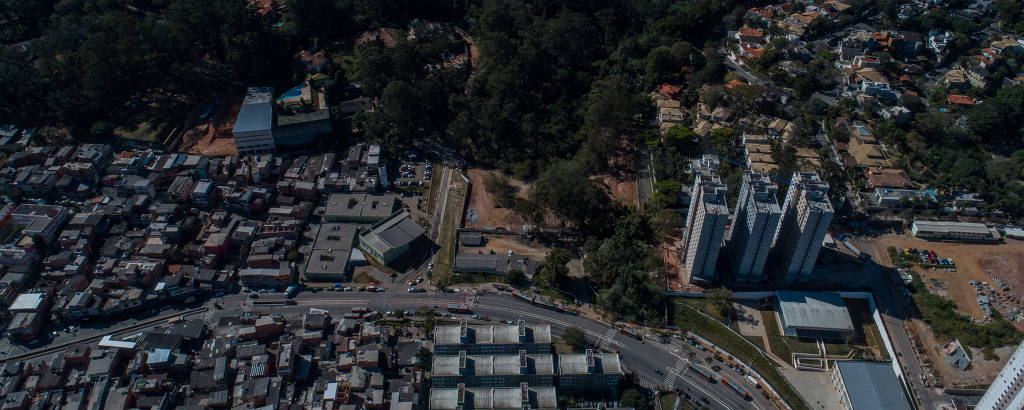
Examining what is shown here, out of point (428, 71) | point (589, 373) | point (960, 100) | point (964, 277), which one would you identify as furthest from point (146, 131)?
point (960, 100)

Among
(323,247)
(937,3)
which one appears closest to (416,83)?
(323,247)

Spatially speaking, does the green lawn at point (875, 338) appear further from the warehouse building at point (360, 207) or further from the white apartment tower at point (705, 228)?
the warehouse building at point (360, 207)

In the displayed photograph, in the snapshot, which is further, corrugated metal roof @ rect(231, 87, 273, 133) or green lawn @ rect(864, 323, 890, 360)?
corrugated metal roof @ rect(231, 87, 273, 133)

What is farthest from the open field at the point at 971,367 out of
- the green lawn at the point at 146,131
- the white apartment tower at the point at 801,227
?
the green lawn at the point at 146,131

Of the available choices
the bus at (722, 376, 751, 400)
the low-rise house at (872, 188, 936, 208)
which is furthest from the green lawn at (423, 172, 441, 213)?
the low-rise house at (872, 188, 936, 208)

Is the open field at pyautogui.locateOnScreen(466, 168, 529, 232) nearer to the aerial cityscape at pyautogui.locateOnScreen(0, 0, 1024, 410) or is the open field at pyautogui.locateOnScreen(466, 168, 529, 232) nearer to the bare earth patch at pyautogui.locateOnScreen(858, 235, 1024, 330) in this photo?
the aerial cityscape at pyautogui.locateOnScreen(0, 0, 1024, 410)

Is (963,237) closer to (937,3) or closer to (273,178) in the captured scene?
(937,3)
